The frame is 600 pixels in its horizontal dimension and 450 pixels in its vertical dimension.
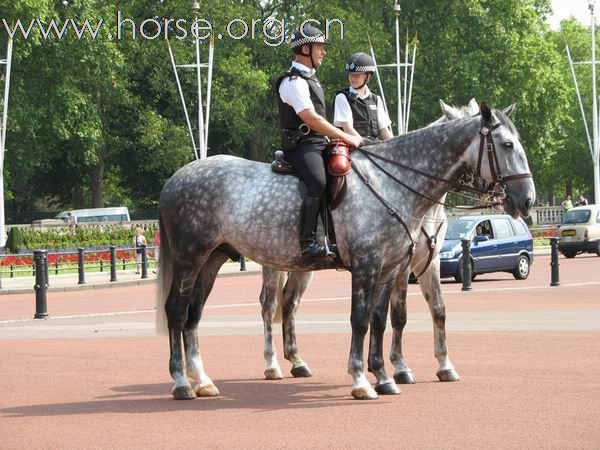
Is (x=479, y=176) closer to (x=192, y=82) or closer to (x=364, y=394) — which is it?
(x=364, y=394)

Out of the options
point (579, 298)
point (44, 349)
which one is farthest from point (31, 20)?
point (44, 349)

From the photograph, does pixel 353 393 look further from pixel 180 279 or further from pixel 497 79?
pixel 497 79

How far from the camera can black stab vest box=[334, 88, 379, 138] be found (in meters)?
12.4

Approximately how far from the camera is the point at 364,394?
10922mm

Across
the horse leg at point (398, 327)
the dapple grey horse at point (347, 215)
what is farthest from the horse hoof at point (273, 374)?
the horse leg at point (398, 327)

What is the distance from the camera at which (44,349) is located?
17078 millimetres

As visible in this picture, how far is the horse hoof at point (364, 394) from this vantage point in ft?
35.9

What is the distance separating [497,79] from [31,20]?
28.5m

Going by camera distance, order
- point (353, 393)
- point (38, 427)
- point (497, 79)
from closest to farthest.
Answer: point (38, 427)
point (353, 393)
point (497, 79)

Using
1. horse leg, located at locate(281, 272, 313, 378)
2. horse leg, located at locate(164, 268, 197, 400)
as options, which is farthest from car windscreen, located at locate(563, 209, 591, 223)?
horse leg, located at locate(164, 268, 197, 400)

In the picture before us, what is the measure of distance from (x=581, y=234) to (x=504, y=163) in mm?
36579

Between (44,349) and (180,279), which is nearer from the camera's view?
(180,279)

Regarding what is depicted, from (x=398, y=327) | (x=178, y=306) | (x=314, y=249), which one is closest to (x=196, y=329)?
(x=178, y=306)

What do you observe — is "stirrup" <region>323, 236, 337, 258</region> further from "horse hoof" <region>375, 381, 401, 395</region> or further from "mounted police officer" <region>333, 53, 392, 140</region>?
"mounted police officer" <region>333, 53, 392, 140</region>
